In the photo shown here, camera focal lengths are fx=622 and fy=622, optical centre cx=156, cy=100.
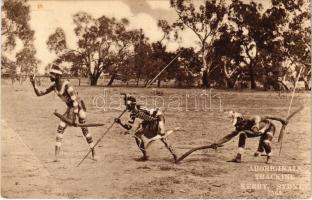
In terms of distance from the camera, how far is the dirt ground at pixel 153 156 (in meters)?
6.00

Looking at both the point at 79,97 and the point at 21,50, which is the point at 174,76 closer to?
the point at 79,97

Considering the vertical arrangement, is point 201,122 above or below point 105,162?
above

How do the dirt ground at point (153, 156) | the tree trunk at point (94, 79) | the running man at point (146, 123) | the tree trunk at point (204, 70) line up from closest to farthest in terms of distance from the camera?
the dirt ground at point (153, 156) → the running man at point (146, 123) → the tree trunk at point (94, 79) → the tree trunk at point (204, 70)

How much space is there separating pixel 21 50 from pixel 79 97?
771 mm

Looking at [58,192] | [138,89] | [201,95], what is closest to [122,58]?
[138,89]

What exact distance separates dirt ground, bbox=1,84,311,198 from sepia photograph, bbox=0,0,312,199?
0.01 meters

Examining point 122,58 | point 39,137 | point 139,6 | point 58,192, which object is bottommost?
point 58,192

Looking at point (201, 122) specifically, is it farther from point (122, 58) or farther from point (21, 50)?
point (21, 50)

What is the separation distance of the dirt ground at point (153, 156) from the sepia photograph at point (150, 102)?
0.03 ft

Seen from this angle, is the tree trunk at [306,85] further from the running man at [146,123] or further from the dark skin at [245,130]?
the running man at [146,123]

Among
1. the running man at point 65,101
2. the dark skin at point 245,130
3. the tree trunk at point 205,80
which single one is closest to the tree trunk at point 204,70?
the tree trunk at point 205,80

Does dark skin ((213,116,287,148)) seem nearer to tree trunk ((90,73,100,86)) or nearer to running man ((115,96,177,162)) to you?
running man ((115,96,177,162))

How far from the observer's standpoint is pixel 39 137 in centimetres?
623

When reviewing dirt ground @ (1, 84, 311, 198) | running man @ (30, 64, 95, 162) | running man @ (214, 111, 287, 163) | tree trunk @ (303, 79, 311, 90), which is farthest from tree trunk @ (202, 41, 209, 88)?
running man @ (30, 64, 95, 162)
